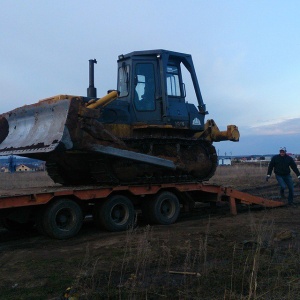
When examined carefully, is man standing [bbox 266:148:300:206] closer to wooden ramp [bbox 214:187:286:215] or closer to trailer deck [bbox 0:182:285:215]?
trailer deck [bbox 0:182:285:215]

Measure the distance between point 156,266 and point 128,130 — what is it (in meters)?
4.96

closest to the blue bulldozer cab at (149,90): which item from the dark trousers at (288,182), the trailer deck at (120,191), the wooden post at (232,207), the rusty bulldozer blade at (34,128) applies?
the trailer deck at (120,191)

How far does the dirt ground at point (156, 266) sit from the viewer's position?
16.6 ft

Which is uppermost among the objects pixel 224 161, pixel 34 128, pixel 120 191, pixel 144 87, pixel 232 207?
pixel 144 87

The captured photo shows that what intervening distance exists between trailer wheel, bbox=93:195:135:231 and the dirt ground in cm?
28

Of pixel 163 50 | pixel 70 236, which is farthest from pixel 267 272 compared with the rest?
pixel 163 50

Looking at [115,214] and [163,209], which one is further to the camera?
[163,209]

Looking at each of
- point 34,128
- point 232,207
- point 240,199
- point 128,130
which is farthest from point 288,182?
point 34,128

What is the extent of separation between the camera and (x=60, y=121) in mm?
8961

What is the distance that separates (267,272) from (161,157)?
533cm

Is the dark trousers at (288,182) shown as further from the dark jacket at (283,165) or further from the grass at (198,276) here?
the grass at (198,276)

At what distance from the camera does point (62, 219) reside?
29.1 feet

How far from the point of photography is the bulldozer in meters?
9.16

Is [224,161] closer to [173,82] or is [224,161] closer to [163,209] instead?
[173,82]
